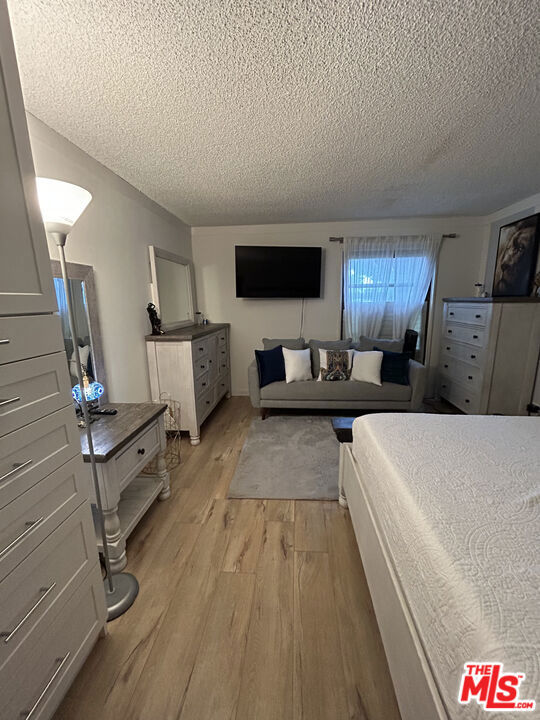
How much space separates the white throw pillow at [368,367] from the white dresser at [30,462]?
9.35 ft

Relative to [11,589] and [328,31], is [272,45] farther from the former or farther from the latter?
[11,589]

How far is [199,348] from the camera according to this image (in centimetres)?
293

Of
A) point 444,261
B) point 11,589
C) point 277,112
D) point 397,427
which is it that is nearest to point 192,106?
point 277,112

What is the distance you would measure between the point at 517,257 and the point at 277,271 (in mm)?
2672

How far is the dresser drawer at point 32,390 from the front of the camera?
75cm

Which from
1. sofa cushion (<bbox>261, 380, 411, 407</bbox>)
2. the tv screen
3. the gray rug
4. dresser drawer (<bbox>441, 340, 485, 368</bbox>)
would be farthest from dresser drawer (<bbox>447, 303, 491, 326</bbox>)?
the gray rug

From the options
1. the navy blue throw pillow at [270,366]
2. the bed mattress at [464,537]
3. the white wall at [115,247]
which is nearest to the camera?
the bed mattress at [464,537]

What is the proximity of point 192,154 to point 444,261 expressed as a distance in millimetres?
3331

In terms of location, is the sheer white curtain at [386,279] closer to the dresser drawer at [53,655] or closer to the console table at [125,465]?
the console table at [125,465]

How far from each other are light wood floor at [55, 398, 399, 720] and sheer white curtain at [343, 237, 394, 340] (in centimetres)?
262

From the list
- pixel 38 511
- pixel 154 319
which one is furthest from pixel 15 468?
pixel 154 319

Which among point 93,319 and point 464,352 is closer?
point 93,319

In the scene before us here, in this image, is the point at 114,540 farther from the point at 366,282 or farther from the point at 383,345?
the point at 366,282

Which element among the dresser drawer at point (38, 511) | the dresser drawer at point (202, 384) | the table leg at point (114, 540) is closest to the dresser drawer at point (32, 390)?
the dresser drawer at point (38, 511)
